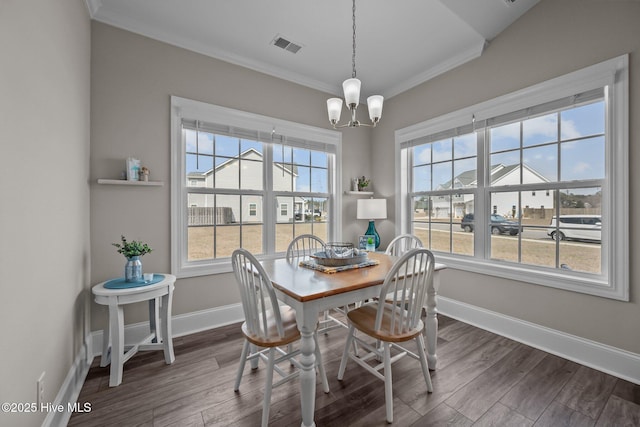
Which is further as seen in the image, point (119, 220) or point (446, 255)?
point (446, 255)

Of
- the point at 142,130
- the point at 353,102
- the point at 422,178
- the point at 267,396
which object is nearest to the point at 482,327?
the point at 422,178

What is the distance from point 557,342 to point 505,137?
1977 millimetres

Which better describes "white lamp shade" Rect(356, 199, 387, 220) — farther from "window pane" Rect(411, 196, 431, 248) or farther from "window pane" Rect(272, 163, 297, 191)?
"window pane" Rect(272, 163, 297, 191)

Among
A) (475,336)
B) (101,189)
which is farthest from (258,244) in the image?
(475,336)

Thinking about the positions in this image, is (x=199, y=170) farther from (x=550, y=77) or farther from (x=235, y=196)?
(x=550, y=77)

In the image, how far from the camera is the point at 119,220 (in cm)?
237

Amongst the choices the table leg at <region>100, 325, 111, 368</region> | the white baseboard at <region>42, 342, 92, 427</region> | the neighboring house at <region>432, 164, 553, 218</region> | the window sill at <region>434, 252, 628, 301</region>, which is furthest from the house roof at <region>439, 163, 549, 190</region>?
the white baseboard at <region>42, 342, 92, 427</region>

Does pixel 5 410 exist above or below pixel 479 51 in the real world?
below

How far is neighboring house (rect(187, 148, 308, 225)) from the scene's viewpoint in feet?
9.31

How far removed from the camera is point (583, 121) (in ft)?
7.46

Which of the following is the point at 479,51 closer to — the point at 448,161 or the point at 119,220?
the point at 448,161

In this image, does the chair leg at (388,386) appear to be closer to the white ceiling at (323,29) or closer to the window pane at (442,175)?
the window pane at (442,175)

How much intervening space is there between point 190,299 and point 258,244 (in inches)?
36.0

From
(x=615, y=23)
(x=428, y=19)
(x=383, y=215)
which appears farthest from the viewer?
(x=383, y=215)
